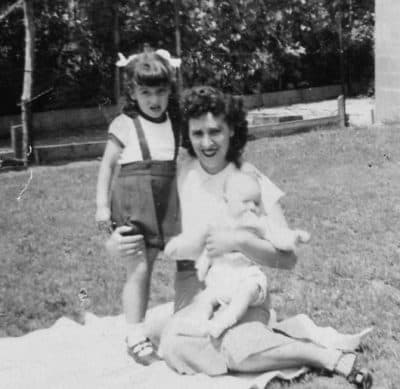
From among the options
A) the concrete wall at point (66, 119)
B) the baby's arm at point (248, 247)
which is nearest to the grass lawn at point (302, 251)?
the baby's arm at point (248, 247)

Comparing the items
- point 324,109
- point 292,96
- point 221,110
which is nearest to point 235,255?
point 221,110

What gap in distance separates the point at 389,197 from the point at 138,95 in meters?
4.75

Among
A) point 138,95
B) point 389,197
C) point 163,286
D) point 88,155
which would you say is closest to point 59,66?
point 88,155

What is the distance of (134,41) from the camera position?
20.0 metres

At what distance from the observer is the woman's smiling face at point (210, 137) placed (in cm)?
362

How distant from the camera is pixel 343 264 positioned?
5.79m

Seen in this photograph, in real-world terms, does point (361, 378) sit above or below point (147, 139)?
below

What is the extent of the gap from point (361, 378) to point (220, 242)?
943 mm

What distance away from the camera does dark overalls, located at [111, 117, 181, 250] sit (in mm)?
3938

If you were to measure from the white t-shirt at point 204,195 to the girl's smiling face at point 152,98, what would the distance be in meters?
0.43

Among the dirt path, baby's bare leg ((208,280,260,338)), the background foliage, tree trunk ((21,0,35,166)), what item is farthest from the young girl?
the dirt path

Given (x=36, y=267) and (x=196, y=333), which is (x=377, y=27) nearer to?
(x=36, y=267)

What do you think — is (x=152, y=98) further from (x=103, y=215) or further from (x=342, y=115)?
(x=342, y=115)

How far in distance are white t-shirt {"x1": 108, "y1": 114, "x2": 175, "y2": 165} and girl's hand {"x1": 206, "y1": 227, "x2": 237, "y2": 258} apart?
0.66 meters
